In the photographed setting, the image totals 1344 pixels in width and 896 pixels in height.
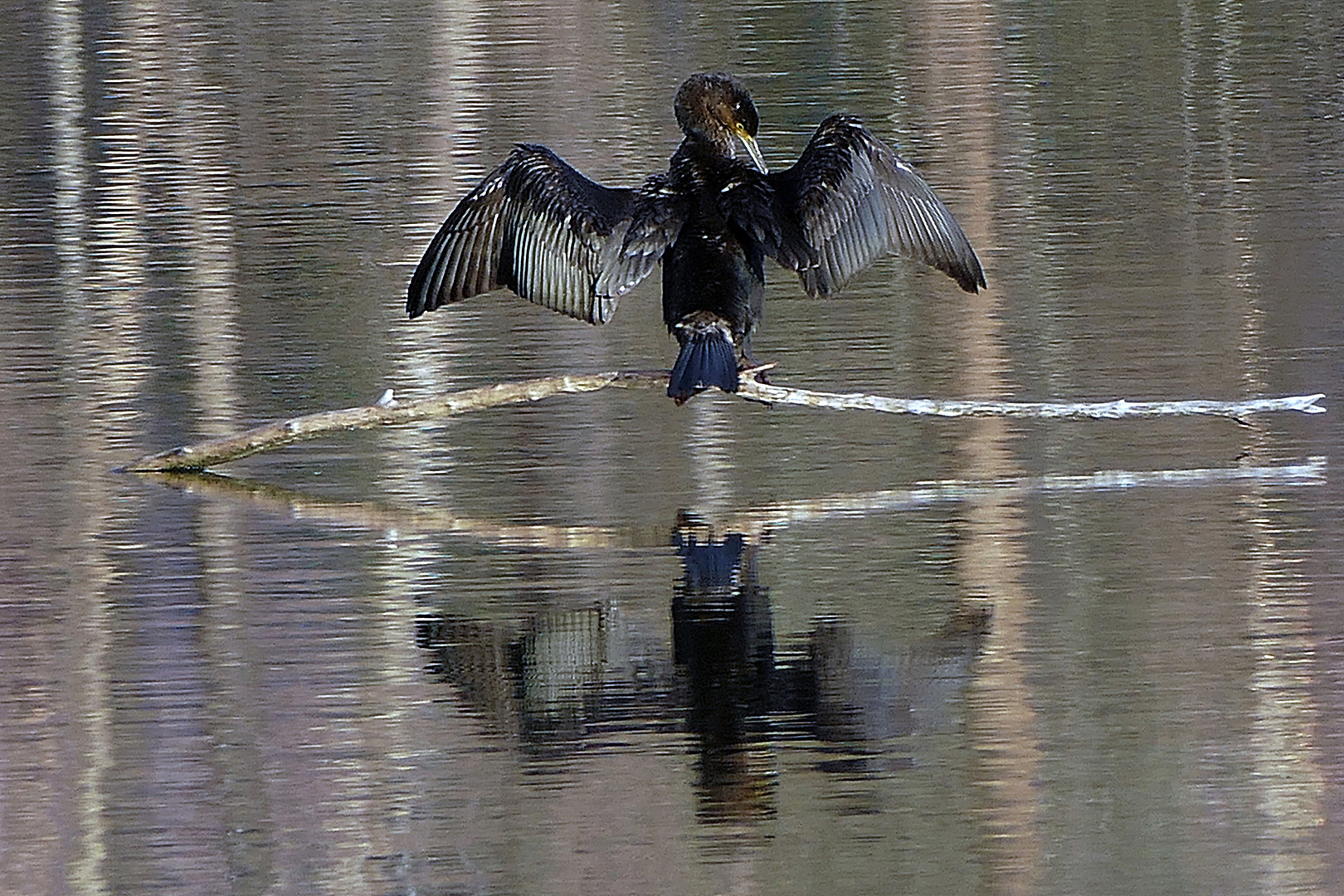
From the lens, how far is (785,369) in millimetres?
Result: 7785

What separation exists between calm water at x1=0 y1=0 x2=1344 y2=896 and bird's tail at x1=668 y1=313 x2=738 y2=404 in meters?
0.33

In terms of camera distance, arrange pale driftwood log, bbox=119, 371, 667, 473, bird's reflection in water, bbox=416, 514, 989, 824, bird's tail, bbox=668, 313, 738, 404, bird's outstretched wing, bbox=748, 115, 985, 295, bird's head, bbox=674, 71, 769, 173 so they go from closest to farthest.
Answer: bird's reflection in water, bbox=416, 514, 989, 824, bird's tail, bbox=668, 313, 738, 404, pale driftwood log, bbox=119, 371, 667, 473, bird's outstretched wing, bbox=748, 115, 985, 295, bird's head, bbox=674, 71, 769, 173

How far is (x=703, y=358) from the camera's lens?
20.3 feet

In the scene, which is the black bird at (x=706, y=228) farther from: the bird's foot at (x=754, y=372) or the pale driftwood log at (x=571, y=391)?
the pale driftwood log at (x=571, y=391)

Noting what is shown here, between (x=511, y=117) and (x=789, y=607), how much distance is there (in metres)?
8.28

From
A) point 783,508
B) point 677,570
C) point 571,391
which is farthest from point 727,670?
point 571,391

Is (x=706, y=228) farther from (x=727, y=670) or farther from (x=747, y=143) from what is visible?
(x=727, y=670)

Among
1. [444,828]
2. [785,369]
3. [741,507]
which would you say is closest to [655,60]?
[785,369]

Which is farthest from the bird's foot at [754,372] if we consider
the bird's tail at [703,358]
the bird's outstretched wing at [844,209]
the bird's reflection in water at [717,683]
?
the bird's reflection in water at [717,683]

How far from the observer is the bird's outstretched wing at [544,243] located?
21.6 ft

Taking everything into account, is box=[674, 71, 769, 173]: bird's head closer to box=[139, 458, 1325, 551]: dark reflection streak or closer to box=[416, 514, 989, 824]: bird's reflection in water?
box=[139, 458, 1325, 551]: dark reflection streak

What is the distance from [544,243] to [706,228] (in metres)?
0.50

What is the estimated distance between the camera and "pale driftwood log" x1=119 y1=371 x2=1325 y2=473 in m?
6.40

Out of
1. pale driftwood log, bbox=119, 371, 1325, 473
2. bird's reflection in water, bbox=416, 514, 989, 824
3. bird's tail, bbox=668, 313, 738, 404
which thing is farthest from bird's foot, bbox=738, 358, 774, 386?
bird's reflection in water, bbox=416, 514, 989, 824
